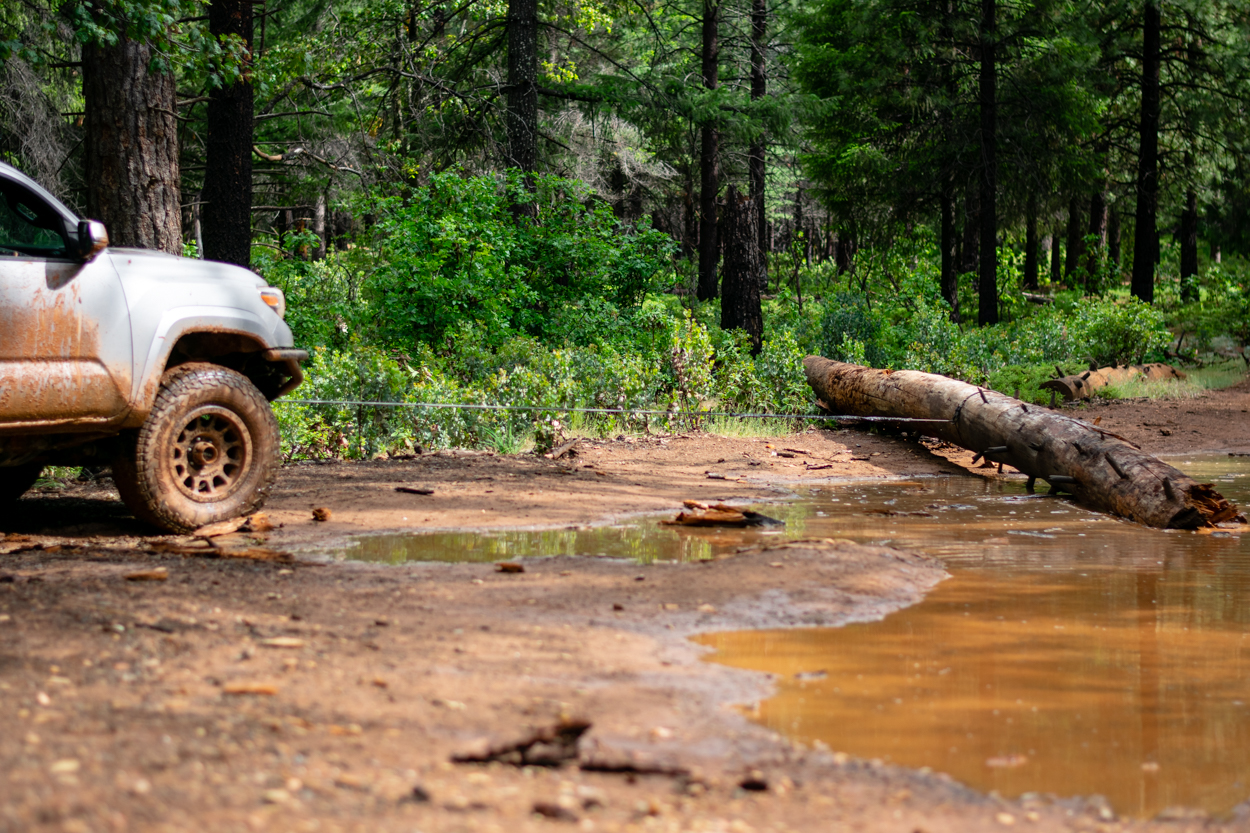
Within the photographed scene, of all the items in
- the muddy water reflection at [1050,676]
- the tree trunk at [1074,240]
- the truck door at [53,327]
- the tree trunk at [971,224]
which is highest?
the tree trunk at [1074,240]

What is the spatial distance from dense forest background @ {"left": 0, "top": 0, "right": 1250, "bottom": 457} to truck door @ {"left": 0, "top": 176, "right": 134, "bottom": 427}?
6.67 ft

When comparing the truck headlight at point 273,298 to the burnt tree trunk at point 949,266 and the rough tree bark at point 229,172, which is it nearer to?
the rough tree bark at point 229,172

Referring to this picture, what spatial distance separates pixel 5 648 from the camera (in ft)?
11.9

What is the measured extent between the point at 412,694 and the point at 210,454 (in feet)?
12.7

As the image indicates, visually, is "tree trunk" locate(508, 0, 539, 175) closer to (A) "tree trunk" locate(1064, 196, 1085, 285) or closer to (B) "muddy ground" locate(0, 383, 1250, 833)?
(B) "muddy ground" locate(0, 383, 1250, 833)

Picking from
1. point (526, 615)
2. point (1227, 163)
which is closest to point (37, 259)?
point (526, 615)

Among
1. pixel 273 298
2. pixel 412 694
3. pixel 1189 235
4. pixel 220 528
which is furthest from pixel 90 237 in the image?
pixel 1189 235

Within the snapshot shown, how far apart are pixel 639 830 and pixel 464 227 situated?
36.2ft

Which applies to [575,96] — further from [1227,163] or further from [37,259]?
[1227,163]

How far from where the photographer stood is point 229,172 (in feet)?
40.2

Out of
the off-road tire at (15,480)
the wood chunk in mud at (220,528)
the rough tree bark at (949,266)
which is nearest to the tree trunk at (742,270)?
the rough tree bark at (949,266)

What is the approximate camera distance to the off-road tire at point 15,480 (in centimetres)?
696

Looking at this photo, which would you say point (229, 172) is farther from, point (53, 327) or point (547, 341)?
point (53, 327)

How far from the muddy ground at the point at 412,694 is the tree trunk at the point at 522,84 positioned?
428 inches
